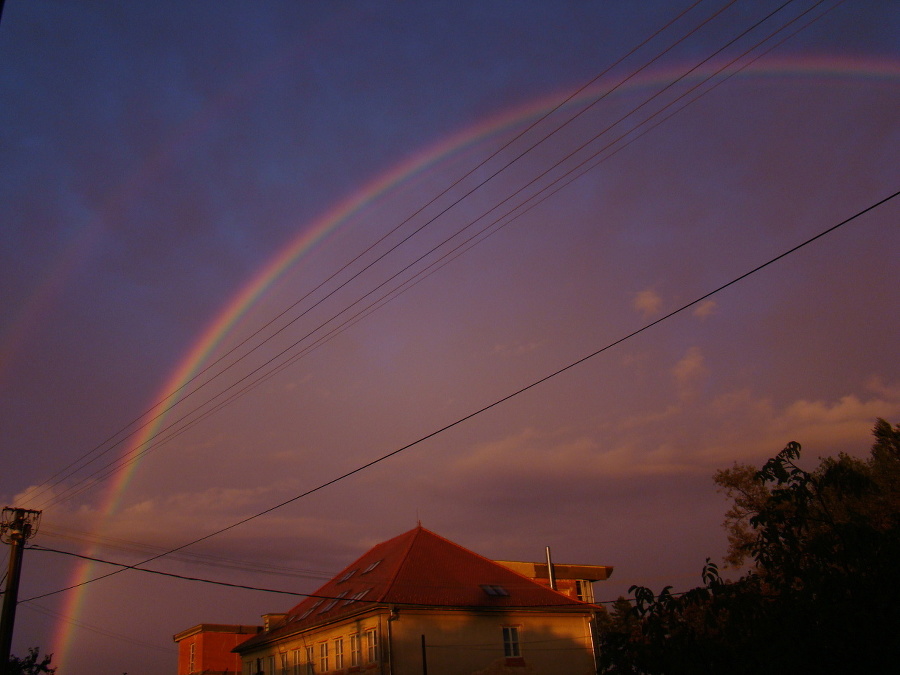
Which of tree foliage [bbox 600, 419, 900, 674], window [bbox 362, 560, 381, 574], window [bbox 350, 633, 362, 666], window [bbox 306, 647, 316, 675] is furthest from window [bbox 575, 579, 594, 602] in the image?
tree foliage [bbox 600, 419, 900, 674]

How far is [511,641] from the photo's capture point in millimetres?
28938

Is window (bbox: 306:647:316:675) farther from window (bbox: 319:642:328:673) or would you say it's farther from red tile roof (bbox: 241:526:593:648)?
red tile roof (bbox: 241:526:593:648)

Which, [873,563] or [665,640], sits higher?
[873,563]

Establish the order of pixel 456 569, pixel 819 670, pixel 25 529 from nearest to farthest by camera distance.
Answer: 1. pixel 819 670
2. pixel 25 529
3. pixel 456 569

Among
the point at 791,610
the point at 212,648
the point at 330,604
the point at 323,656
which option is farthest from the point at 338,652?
the point at 791,610

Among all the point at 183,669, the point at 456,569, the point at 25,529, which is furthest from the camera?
the point at 183,669

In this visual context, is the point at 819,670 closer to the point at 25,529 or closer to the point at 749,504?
the point at 25,529

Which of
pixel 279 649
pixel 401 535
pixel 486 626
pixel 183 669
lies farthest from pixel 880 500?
pixel 183 669

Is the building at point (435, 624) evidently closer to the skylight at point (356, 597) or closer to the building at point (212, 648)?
the skylight at point (356, 597)

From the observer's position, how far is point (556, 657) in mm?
29594

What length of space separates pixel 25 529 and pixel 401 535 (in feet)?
62.5

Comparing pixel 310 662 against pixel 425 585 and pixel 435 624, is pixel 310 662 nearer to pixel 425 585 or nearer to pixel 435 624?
pixel 425 585

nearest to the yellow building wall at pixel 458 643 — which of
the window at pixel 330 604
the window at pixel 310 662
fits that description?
the window at pixel 310 662

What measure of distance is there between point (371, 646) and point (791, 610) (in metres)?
23.1
